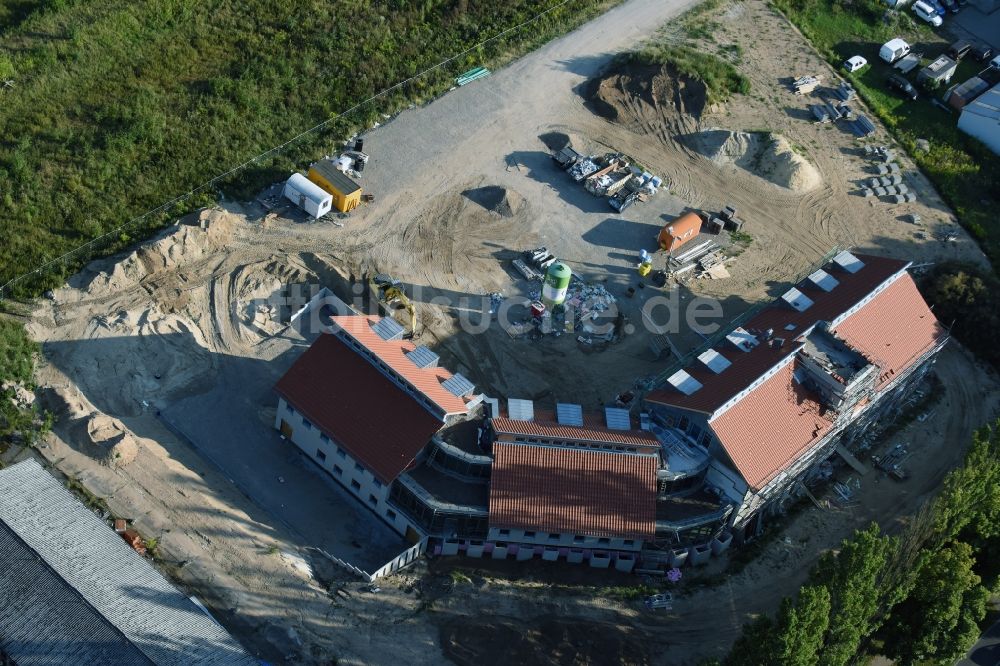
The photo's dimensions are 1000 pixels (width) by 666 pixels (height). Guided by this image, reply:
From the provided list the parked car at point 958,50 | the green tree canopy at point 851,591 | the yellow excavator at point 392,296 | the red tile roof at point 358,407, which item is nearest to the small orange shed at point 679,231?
the yellow excavator at point 392,296

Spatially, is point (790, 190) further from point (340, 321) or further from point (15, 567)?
point (15, 567)

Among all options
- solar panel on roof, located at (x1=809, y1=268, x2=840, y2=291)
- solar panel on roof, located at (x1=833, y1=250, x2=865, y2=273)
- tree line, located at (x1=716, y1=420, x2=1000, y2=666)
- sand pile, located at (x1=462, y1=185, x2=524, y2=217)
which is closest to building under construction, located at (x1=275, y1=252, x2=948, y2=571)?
solar panel on roof, located at (x1=809, y1=268, x2=840, y2=291)

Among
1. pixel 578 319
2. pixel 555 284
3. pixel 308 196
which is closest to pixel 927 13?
pixel 578 319

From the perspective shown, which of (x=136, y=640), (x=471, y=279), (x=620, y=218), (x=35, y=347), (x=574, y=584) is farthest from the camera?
(x=620, y=218)

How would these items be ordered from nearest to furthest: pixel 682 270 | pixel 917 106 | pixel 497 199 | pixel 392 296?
1. pixel 392 296
2. pixel 682 270
3. pixel 497 199
4. pixel 917 106

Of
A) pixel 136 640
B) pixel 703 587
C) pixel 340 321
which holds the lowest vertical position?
pixel 703 587

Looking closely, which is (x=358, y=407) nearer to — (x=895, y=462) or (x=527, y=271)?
(x=527, y=271)

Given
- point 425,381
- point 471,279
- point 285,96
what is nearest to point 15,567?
point 425,381
